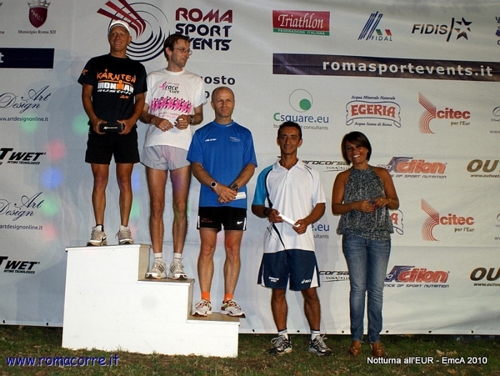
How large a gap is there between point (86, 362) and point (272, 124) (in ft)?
8.12

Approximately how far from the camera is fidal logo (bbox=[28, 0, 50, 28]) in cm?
498

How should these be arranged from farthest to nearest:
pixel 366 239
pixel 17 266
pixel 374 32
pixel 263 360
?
pixel 374 32, pixel 17 266, pixel 366 239, pixel 263 360

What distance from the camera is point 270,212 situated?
4.13 m

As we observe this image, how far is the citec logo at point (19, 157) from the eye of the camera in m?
4.91

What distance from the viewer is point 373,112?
5023mm

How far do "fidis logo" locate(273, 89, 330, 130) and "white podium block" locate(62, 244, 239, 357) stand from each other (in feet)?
5.92

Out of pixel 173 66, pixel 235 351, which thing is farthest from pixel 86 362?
pixel 173 66

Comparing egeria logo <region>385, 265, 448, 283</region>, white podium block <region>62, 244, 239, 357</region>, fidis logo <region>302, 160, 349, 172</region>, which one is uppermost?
fidis logo <region>302, 160, 349, 172</region>

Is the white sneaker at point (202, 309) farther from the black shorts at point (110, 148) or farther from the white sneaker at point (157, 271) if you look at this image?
the black shorts at point (110, 148)

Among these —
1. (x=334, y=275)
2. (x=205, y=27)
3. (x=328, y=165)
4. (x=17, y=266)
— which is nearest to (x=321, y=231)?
(x=334, y=275)

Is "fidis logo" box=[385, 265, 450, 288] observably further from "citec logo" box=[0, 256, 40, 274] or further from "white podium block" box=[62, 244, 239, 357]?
"citec logo" box=[0, 256, 40, 274]

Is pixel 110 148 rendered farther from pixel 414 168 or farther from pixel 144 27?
pixel 414 168

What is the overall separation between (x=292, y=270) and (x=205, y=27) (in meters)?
2.31

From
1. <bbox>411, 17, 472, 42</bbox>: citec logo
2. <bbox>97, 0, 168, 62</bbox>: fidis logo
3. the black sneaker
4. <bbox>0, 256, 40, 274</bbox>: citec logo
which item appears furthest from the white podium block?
<bbox>411, 17, 472, 42</bbox>: citec logo
